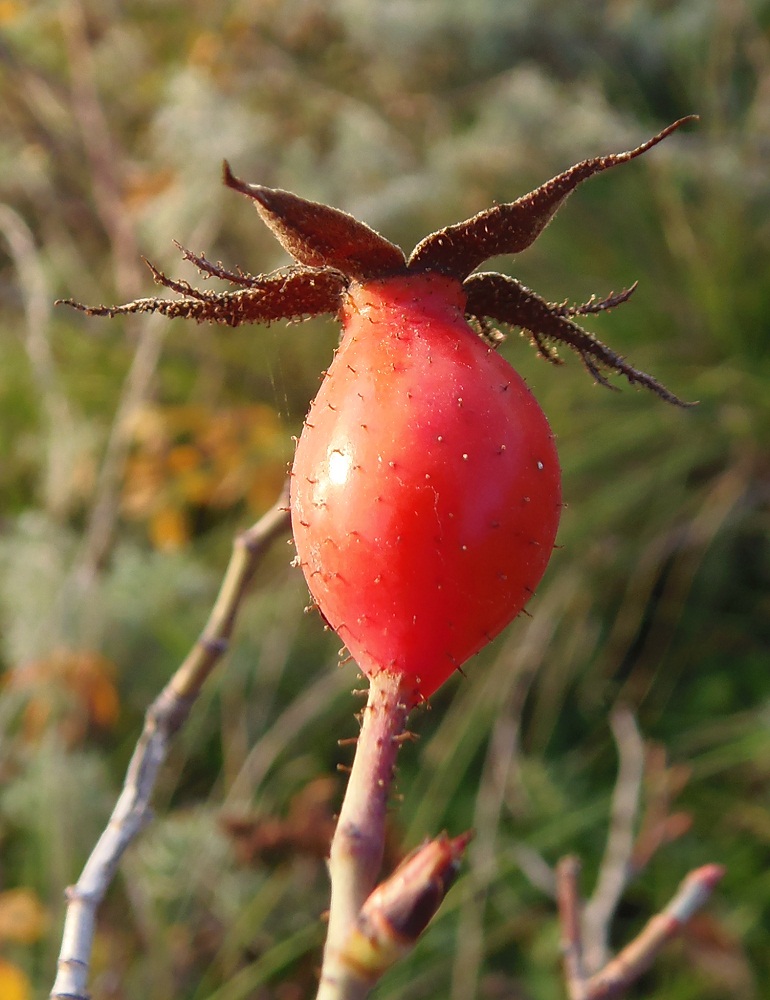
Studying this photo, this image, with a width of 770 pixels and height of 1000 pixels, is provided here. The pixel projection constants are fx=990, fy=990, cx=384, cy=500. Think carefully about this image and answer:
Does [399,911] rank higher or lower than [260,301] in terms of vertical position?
lower

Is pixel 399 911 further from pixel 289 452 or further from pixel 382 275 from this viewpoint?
pixel 289 452

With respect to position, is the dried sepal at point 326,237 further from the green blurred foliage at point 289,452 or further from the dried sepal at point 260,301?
the green blurred foliage at point 289,452

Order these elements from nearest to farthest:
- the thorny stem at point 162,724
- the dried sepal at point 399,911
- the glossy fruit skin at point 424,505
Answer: the dried sepal at point 399,911 → the glossy fruit skin at point 424,505 → the thorny stem at point 162,724

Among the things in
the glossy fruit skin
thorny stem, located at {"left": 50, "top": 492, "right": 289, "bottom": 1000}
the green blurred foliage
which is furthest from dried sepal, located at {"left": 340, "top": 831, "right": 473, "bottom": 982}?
the green blurred foliage

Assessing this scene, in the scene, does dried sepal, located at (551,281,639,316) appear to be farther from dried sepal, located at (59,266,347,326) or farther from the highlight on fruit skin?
dried sepal, located at (59,266,347,326)

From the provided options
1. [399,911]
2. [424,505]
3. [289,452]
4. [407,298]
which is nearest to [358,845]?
[399,911]

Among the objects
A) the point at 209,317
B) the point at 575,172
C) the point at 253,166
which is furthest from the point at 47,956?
the point at 253,166

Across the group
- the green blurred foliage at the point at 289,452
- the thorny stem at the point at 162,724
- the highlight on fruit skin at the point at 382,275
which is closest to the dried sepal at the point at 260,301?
the highlight on fruit skin at the point at 382,275
